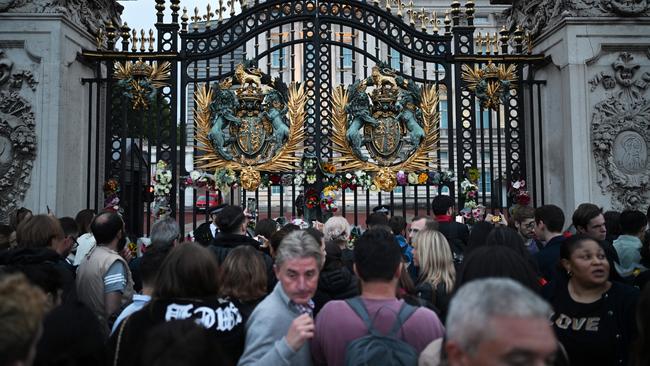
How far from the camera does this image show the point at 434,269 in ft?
13.1

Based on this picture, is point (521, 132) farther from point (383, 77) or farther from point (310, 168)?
point (310, 168)

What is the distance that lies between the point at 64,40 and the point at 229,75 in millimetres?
2567

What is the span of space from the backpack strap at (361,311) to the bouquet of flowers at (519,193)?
277 inches

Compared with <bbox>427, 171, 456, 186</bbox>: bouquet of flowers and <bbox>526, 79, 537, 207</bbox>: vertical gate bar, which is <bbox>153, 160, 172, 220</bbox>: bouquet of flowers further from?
<bbox>526, 79, 537, 207</bbox>: vertical gate bar

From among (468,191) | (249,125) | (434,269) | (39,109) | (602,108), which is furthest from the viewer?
(249,125)

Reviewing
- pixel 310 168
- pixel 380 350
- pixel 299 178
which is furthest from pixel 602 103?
pixel 380 350

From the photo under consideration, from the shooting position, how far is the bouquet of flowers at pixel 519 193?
938cm

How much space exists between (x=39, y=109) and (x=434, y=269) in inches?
283

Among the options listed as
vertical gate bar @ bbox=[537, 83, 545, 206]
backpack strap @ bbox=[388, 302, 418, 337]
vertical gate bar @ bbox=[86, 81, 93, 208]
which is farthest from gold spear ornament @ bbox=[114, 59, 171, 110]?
backpack strap @ bbox=[388, 302, 418, 337]

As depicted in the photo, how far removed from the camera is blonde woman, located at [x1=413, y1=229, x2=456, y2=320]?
151 inches

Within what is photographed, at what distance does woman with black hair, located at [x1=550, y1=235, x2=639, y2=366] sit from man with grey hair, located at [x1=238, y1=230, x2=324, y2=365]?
1.48 meters

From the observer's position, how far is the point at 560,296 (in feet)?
11.8

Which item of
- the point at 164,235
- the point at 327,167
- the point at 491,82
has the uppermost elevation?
the point at 491,82

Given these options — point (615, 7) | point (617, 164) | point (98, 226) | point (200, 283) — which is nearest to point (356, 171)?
point (617, 164)
